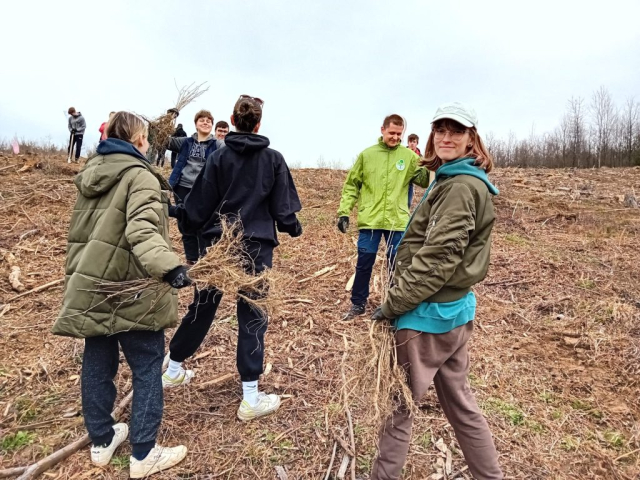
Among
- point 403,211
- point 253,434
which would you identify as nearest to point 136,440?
point 253,434

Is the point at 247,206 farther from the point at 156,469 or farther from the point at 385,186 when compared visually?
the point at 385,186

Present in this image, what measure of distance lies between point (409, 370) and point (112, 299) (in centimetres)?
154

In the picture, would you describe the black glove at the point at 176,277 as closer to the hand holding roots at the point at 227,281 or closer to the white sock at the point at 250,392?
the hand holding roots at the point at 227,281

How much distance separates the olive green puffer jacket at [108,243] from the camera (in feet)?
6.56

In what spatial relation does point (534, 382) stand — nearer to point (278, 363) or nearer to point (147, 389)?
point (278, 363)

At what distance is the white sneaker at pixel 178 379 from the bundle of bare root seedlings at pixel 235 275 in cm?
103

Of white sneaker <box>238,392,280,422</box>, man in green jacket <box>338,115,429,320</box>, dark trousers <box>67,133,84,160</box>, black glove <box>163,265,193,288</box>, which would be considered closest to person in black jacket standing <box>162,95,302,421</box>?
white sneaker <box>238,392,280,422</box>

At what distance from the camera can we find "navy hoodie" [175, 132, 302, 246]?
2609 mm

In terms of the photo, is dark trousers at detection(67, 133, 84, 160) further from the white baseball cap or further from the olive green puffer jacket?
the white baseball cap

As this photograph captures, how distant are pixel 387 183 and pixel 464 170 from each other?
2.34 meters

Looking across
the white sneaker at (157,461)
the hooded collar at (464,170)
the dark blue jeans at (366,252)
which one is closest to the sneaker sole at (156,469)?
the white sneaker at (157,461)

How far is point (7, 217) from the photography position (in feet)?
23.9

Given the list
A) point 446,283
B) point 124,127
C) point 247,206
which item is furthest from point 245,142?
point 446,283

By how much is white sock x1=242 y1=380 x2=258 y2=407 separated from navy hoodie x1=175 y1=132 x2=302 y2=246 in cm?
99
